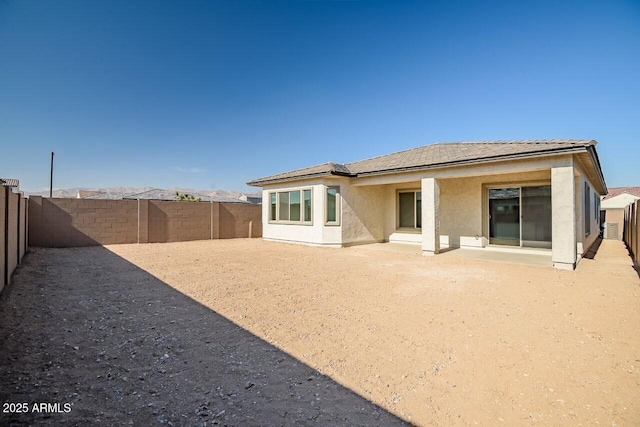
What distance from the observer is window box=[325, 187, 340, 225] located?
44.3 feet

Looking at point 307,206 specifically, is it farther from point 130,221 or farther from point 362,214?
point 130,221

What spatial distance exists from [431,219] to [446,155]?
2.74 m

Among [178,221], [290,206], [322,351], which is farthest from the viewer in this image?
[178,221]

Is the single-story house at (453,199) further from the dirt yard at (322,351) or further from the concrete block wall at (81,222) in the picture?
the concrete block wall at (81,222)

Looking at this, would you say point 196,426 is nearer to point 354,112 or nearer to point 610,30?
point 610,30

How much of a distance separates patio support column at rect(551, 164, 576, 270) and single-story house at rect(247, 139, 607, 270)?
2cm

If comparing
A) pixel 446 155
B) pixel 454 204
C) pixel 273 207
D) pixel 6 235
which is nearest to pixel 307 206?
pixel 273 207

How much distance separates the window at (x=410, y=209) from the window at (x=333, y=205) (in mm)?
3394

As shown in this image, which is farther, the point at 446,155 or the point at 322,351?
the point at 446,155

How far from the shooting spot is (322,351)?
3484mm

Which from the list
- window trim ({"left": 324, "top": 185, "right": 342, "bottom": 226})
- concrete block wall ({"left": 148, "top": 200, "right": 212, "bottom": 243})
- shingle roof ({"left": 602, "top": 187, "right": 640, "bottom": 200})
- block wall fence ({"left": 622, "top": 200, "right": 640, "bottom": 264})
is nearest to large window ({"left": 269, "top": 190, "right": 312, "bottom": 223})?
window trim ({"left": 324, "top": 185, "right": 342, "bottom": 226})

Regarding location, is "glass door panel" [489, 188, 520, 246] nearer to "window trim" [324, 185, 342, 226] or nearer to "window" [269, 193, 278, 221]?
"window trim" [324, 185, 342, 226]

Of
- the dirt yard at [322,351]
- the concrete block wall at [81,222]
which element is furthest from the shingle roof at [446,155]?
the concrete block wall at [81,222]

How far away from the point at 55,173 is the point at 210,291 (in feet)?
125
